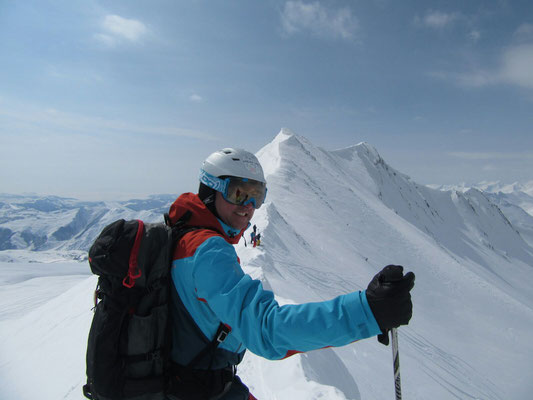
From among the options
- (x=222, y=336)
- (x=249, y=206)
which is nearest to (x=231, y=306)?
(x=222, y=336)

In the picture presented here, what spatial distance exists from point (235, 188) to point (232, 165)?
8.4 inches

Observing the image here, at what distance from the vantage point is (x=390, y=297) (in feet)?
5.26

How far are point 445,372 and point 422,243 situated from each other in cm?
3870

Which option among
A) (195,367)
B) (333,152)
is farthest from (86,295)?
(333,152)

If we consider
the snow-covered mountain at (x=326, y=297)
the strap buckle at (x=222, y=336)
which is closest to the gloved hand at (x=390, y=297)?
the strap buckle at (x=222, y=336)

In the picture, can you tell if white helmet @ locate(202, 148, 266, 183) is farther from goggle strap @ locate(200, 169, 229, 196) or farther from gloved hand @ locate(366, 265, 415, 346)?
gloved hand @ locate(366, 265, 415, 346)

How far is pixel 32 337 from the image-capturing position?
10.2 m

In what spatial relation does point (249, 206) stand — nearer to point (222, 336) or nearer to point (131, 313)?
point (222, 336)

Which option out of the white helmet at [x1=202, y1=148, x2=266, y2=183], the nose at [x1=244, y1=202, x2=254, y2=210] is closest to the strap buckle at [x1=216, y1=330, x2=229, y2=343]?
the nose at [x1=244, y1=202, x2=254, y2=210]

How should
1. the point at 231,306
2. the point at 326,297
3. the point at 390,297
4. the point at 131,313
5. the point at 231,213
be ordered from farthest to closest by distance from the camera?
the point at 326,297 → the point at 231,213 → the point at 131,313 → the point at 231,306 → the point at 390,297

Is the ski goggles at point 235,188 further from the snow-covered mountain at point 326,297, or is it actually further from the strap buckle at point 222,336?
the snow-covered mountain at point 326,297

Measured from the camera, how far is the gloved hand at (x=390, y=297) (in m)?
1.58

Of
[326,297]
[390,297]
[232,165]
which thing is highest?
[232,165]

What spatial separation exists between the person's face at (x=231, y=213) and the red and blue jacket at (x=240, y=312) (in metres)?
0.38
